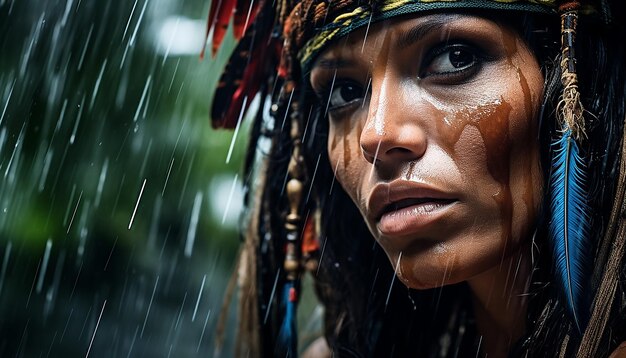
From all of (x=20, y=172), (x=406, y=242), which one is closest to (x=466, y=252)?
(x=406, y=242)

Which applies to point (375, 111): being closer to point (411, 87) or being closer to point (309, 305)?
point (411, 87)

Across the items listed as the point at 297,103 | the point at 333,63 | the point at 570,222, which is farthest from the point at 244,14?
the point at 570,222

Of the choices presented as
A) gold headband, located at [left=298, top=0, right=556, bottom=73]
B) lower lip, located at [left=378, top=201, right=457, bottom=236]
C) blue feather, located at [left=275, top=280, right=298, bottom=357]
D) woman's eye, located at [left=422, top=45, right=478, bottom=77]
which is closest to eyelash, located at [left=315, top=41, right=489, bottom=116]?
woman's eye, located at [left=422, top=45, right=478, bottom=77]

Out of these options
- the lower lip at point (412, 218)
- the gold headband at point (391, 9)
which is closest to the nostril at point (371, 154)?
the lower lip at point (412, 218)

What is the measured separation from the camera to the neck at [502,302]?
2211 mm

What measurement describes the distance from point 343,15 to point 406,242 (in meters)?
0.73

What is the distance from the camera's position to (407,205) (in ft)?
6.84

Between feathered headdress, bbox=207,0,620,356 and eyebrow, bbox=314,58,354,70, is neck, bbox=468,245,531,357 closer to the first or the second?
feathered headdress, bbox=207,0,620,356

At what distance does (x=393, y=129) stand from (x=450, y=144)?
6.5 inches

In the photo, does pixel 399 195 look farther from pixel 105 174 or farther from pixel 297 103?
pixel 105 174

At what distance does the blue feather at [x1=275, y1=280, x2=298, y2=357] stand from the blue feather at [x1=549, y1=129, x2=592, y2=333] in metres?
1.15

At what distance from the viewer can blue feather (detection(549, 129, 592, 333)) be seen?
6.39 ft

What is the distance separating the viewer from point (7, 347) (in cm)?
393

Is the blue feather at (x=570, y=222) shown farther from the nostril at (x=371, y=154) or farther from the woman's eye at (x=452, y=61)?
the nostril at (x=371, y=154)
